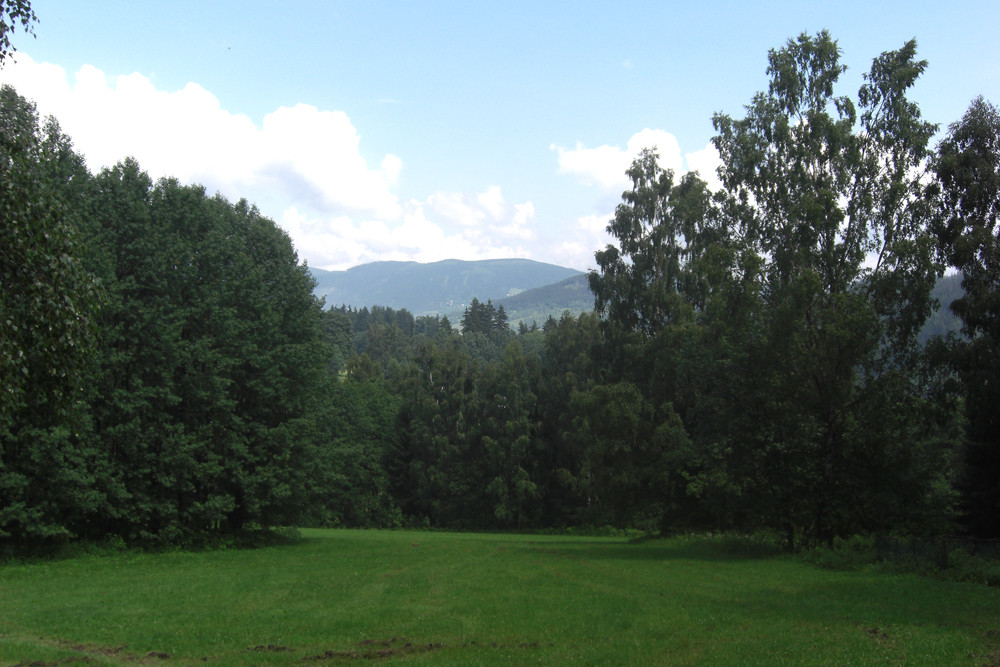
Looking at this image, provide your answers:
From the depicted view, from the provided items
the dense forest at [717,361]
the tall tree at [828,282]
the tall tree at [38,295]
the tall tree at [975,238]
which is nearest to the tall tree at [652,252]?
the dense forest at [717,361]

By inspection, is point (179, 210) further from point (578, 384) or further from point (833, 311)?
point (578, 384)

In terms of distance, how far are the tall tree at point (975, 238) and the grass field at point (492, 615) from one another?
8.46 m

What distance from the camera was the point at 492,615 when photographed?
1859cm

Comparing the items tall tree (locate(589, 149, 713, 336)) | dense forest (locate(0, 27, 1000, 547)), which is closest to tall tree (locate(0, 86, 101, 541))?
dense forest (locate(0, 27, 1000, 547))

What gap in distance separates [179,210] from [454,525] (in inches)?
1916

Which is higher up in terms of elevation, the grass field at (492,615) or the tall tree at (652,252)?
the tall tree at (652,252)

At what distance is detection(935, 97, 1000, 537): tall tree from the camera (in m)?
26.9

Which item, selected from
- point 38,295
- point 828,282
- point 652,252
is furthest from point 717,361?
point 38,295

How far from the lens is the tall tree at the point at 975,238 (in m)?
26.9

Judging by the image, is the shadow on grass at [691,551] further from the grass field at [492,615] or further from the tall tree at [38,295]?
the tall tree at [38,295]

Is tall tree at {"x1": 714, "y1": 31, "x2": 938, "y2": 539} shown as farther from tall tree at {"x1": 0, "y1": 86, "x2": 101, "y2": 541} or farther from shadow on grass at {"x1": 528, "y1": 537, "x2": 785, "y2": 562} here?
tall tree at {"x1": 0, "y1": 86, "x2": 101, "y2": 541}

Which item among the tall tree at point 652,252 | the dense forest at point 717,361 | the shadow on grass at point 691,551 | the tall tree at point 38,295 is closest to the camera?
the tall tree at point 38,295

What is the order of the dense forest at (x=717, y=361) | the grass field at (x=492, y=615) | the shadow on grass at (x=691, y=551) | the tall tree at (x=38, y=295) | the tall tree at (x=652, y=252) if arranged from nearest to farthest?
the tall tree at (x=38, y=295)
the grass field at (x=492, y=615)
the dense forest at (x=717, y=361)
the shadow on grass at (x=691, y=551)
the tall tree at (x=652, y=252)

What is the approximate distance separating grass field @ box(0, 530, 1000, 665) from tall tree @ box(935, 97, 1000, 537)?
8.46 meters
